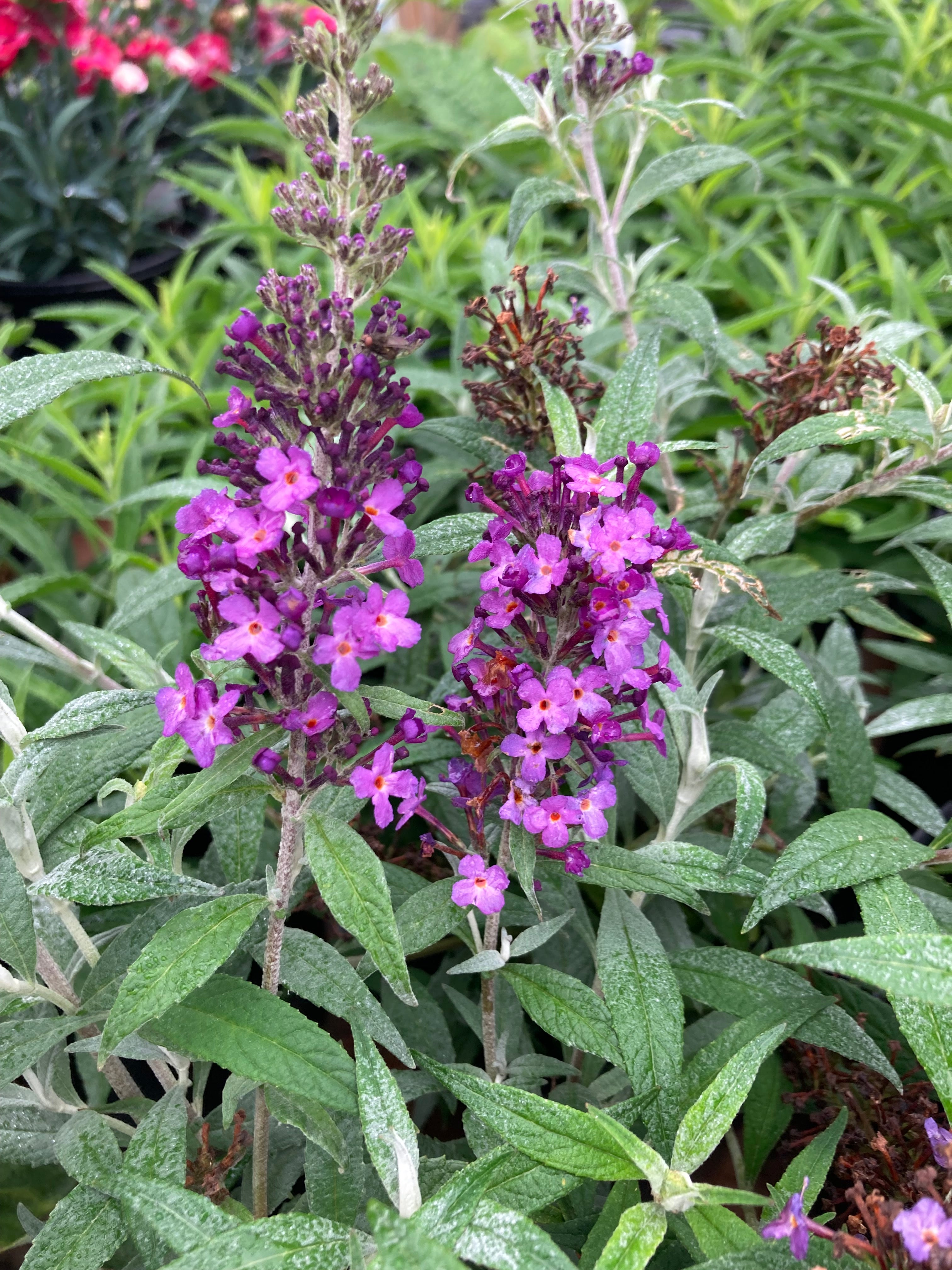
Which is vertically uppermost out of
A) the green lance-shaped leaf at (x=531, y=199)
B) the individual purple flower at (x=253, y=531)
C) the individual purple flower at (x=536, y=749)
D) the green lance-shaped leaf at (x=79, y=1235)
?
the green lance-shaped leaf at (x=531, y=199)

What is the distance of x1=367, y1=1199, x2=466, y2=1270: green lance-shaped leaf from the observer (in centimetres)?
67

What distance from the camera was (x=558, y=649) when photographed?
92cm

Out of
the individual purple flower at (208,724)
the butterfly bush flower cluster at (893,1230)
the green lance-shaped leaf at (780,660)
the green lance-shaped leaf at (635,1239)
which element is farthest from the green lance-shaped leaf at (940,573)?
the individual purple flower at (208,724)

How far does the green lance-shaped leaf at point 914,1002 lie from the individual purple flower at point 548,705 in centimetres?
32

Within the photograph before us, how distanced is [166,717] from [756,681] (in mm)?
1039

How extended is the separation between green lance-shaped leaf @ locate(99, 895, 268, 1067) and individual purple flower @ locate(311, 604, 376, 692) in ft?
0.82

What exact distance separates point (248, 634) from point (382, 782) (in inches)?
7.6

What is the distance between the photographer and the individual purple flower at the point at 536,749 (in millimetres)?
886

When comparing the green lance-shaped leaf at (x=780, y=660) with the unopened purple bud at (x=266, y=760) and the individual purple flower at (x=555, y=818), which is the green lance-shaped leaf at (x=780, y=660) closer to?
the individual purple flower at (x=555, y=818)

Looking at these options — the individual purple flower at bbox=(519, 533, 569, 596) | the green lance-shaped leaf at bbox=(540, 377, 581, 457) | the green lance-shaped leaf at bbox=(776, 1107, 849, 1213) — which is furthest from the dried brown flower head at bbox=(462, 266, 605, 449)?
the green lance-shaped leaf at bbox=(776, 1107, 849, 1213)

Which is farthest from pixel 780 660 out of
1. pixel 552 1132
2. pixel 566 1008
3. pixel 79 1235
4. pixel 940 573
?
pixel 79 1235

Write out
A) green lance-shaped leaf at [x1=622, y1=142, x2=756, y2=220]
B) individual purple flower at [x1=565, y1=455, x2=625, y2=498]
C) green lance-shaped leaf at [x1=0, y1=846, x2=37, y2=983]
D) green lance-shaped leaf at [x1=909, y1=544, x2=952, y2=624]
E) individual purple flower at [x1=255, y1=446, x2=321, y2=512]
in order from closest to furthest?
individual purple flower at [x1=255, y1=446, x2=321, y2=512] → individual purple flower at [x1=565, y1=455, x2=625, y2=498] → green lance-shaped leaf at [x1=0, y1=846, x2=37, y2=983] → green lance-shaped leaf at [x1=909, y1=544, x2=952, y2=624] → green lance-shaped leaf at [x1=622, y1=142, x2=756, y2=220]

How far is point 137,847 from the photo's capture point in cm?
122

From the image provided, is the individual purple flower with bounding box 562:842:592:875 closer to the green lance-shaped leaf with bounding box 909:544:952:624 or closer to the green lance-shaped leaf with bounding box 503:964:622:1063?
the green lance-shaped leaf with bounding box 503:964:622:1063
